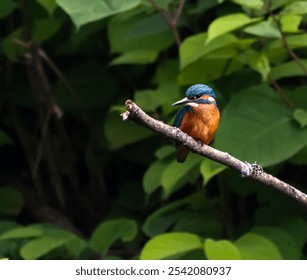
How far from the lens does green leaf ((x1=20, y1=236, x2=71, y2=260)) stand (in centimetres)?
352

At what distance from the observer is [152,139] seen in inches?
176

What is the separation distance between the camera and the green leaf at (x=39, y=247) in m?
3.52

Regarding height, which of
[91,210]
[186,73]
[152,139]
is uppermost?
[186,73]

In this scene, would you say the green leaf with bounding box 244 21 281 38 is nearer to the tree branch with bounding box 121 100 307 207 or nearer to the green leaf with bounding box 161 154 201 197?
the green leaf with bounding box 161 154 201 197

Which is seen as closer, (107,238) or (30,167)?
(107,238)

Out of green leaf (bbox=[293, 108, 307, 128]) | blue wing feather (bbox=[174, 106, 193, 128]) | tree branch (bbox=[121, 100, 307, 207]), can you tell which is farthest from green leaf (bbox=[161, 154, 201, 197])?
tree branch (bbox=[121, 100, 307, 207])

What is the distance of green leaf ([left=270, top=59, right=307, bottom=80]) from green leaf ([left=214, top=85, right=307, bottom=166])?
7 cm

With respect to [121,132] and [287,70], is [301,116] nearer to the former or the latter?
[287,70]

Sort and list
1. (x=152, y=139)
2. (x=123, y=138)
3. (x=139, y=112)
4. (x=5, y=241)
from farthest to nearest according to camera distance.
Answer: (x=152, y=139)
(x=123, y=138)
(x=5, y=241)
(x=139, y=112)

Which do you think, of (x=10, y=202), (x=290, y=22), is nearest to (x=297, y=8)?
(x=290, y=22)

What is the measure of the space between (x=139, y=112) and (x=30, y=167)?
2.79 meters

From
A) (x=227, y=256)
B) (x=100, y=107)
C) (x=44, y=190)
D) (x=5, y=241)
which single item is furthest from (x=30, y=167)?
(x=227, y=256)

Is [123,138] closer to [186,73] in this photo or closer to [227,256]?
[186,73]

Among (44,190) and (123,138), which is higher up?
(123,138)
